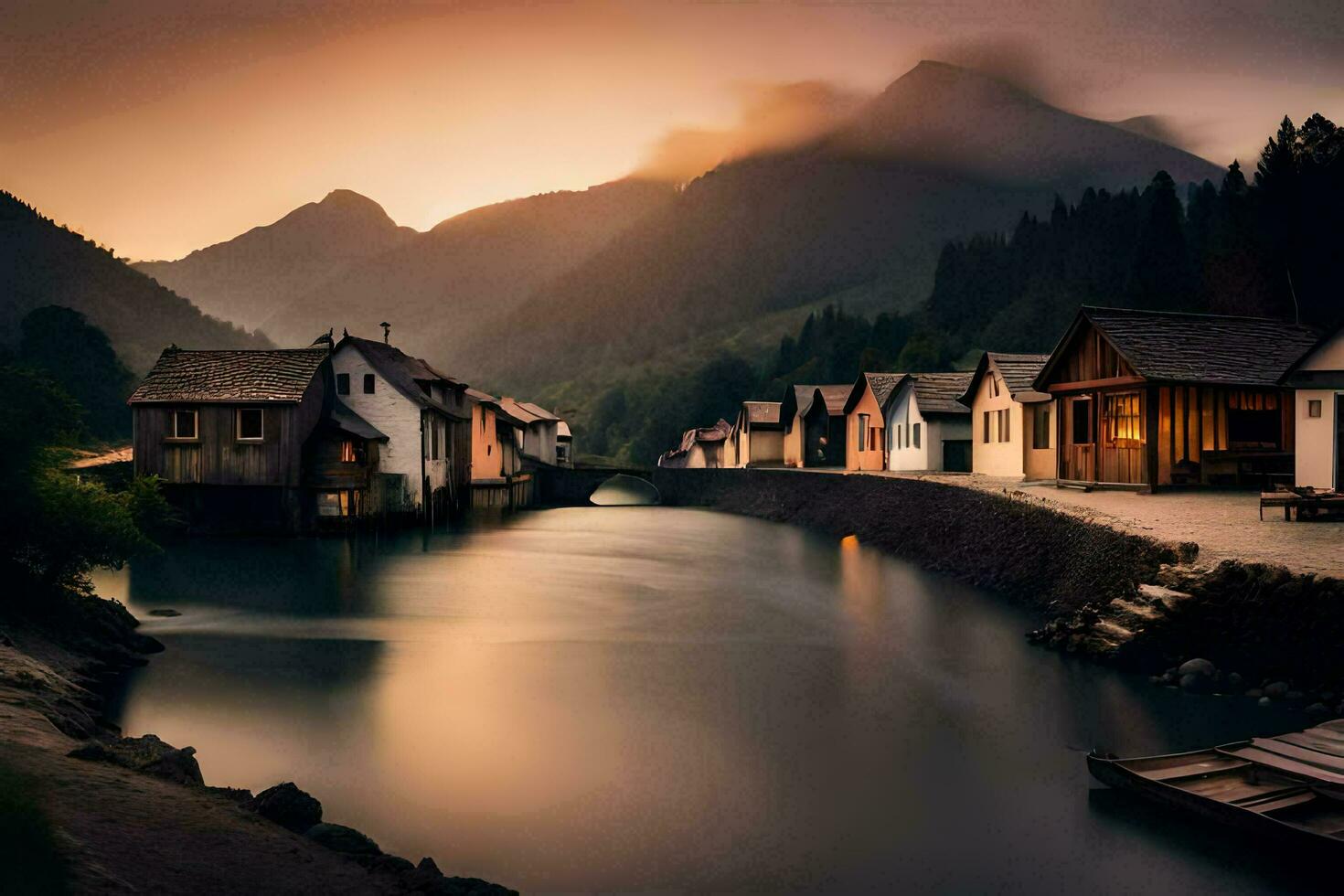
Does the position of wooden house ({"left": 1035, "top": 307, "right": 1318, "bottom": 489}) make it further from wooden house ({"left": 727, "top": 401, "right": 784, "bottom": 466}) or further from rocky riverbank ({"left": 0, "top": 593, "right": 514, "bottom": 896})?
wooden house ({"left": 727, "top": 401, "right": 784, "bottom": 466})

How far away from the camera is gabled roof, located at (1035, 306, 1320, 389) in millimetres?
27641

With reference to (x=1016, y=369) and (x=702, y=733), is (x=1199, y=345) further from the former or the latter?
(x=702, y=733)

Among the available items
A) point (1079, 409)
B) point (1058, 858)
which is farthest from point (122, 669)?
point (1079, 409)

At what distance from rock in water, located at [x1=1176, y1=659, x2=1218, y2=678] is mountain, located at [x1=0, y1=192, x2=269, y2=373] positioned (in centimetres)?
12166

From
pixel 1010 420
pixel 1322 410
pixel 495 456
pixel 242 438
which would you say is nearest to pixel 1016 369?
pixel 1010 420

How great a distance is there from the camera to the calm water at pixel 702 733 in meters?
9.85

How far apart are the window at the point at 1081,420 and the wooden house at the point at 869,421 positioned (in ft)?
66.3

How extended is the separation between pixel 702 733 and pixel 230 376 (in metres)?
37.6

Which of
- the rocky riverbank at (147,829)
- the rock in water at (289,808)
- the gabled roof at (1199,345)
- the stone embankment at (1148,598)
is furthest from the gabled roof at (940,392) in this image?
the rock in water at (289,808)

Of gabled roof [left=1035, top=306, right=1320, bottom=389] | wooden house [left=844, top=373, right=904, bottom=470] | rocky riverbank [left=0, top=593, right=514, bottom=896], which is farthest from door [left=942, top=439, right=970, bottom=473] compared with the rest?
rocky riverbank [left=0, top=593, right=514, bottom=896]

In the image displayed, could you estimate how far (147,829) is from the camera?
834 cm

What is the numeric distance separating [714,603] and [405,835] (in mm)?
19171

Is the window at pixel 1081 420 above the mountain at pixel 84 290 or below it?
below

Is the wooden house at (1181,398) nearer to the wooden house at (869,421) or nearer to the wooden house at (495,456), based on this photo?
the wooden house at (869,421)
